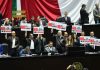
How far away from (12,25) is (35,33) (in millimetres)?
1136

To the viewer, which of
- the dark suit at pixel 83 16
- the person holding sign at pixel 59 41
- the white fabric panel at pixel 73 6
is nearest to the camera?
the person holding sign at pixel 59 41

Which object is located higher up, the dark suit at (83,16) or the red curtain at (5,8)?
the red curtain at (5,8)

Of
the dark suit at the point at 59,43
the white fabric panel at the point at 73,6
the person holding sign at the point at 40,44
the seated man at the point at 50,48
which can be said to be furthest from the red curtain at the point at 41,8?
the seated man at the point at 50,48

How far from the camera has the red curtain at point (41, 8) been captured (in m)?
18.2

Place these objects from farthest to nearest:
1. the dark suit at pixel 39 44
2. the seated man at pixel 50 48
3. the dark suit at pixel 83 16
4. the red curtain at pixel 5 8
Result: the red curtain at pixel 5 8
the dark suit at pixel 83 16
the dark suit at pixel 39 44
the seated man at pixel 50 48

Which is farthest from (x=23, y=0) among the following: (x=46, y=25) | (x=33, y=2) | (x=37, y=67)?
(x=37, y=67)

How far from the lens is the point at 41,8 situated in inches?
726

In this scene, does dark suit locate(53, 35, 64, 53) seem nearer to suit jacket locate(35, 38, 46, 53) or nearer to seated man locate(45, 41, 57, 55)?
seated man locate(45, 41, 57, 55)

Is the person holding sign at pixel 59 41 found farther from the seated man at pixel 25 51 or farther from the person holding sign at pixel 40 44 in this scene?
the seated man at pixel 25 51

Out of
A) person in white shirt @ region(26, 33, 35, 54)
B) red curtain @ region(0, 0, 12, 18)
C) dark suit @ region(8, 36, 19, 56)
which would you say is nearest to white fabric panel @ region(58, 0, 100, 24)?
red curtain @ region(0, 0, 12, 18)

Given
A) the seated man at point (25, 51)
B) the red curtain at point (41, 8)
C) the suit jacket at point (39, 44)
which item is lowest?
the seated man at point (25, 51)

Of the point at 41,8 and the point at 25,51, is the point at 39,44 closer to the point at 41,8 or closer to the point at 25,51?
the point at 25,51

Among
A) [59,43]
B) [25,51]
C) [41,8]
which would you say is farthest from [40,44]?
[41,8]

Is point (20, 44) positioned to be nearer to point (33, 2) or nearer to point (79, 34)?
point (79, 34)
